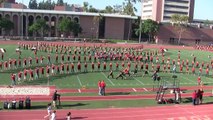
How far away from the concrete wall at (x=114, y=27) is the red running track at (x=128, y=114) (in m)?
74.6

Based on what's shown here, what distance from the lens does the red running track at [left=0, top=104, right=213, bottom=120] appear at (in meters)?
20.5

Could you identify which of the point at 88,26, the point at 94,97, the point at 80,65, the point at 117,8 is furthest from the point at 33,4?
the point at 94,97

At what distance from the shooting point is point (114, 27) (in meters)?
97.7

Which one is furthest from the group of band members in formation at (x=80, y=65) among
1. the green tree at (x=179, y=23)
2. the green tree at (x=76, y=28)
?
the green tree at (x=179, y=23)

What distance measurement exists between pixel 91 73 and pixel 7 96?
40.2 feet

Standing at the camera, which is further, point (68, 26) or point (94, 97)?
point (68, 26)

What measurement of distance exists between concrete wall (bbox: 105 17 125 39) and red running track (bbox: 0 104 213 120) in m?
74.6

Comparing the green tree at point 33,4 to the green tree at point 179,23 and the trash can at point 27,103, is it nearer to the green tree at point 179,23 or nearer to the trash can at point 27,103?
the green tree at point 179,23

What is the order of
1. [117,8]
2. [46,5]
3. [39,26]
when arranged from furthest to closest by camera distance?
[46,5] < [117,8] < [39,26]

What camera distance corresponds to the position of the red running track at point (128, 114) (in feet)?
67.2

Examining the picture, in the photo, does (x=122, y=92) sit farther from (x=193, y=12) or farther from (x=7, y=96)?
(x=193, y=12)

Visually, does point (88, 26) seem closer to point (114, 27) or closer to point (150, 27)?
point (114, 27)

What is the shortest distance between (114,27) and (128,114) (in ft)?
253

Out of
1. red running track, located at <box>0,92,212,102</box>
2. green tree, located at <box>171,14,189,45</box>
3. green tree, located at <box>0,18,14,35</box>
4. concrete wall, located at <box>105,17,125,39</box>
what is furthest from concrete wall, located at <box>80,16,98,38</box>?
red running track, located at <box>0,92,212,102</box>
